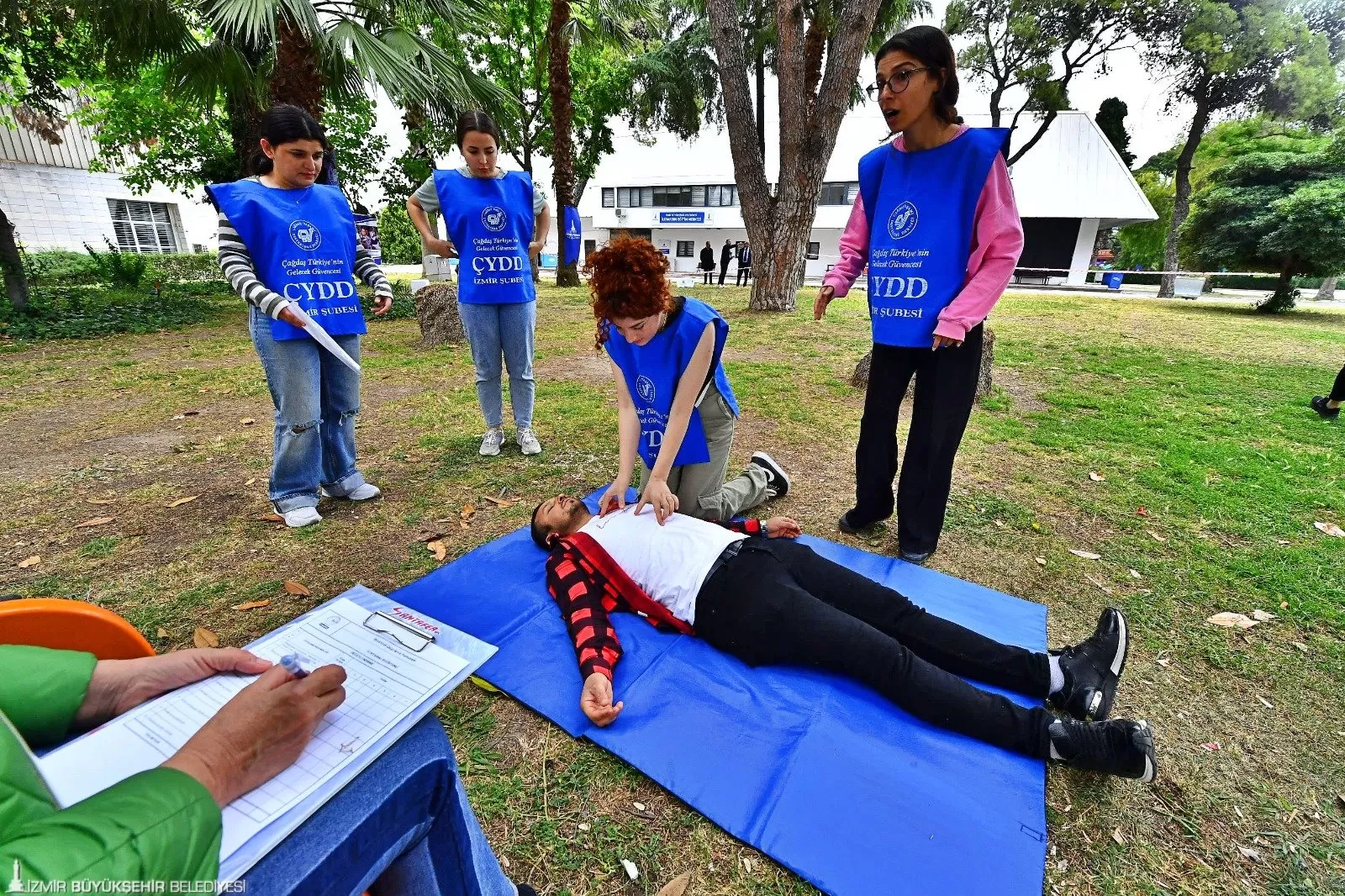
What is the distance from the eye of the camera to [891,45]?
2414 mm

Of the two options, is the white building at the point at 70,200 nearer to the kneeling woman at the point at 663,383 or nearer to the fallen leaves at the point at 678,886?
the kneeling woman at the point at 663,383

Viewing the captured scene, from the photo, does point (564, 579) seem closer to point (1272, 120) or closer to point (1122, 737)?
point (1122, 737)

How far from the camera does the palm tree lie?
12.6 m

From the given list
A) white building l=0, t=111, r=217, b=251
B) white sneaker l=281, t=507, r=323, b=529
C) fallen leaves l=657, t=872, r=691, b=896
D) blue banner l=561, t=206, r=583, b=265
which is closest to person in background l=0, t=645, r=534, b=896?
fallen leaves l=657, t=872, r=691, b=896

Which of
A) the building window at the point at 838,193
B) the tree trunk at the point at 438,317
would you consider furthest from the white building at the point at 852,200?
the tree trunk at the point at 438,317

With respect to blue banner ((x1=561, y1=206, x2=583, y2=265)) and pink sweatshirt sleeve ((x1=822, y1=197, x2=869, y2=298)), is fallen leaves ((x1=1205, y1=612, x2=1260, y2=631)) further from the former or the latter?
blue banner ((x1=561, y1=206, x2=583, y2=265))

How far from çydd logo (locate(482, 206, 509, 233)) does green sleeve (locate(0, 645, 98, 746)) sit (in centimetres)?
321

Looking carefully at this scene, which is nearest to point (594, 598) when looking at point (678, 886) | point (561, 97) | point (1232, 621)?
point (678, 886)

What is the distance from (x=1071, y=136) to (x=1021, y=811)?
3219cm

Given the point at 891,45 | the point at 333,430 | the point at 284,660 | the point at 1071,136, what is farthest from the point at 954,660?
the point at 1071,136

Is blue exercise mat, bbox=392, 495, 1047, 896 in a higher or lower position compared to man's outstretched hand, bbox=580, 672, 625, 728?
lower

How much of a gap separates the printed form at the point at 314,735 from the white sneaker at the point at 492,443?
298cm

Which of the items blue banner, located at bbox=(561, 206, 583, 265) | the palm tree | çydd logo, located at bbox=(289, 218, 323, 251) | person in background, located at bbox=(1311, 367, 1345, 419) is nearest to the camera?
çydd logo, located at bbox=(289, 218, 323, 251)

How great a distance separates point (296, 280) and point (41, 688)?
2458mm
